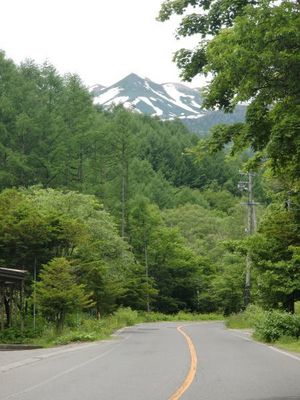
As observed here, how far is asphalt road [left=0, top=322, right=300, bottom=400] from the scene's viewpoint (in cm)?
980

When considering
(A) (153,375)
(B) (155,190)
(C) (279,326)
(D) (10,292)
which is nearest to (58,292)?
(D) (10,292)

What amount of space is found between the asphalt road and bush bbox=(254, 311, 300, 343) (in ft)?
15.5

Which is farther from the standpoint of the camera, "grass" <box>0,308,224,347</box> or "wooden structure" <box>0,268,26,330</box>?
"grass" <box>0,308,224,347</box>

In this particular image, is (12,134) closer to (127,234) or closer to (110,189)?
(110,189)

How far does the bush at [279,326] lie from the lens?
2336 cm

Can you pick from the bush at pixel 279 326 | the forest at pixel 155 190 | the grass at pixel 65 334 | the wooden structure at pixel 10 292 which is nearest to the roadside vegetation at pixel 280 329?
the bush at pixel 279 326

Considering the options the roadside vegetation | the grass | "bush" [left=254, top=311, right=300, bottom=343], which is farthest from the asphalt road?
the grass

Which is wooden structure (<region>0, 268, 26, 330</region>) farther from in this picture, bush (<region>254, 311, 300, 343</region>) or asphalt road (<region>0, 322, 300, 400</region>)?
bush (<region>254, 311, 300, 343</region>)

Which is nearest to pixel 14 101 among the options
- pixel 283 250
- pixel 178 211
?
pixel 178 211

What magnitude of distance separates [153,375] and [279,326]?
491 inches

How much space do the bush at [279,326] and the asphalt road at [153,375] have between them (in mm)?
4736

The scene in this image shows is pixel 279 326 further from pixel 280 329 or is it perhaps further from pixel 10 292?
pixel 10 292

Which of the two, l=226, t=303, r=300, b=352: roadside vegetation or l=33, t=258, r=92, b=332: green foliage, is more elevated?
l=33, t=258, r=92, b=332: green foliage

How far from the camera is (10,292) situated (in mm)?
30953
